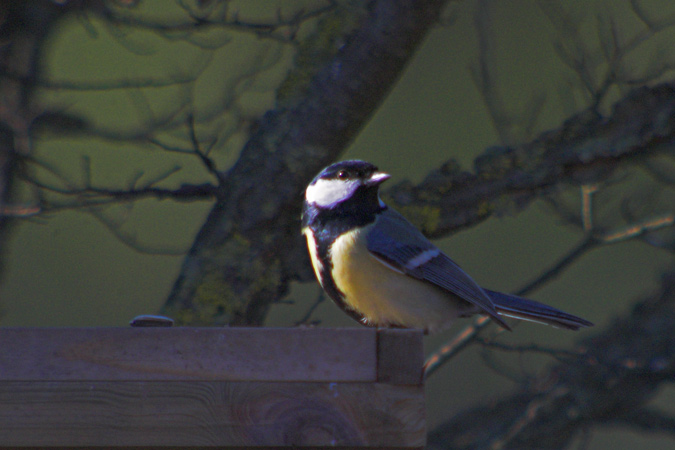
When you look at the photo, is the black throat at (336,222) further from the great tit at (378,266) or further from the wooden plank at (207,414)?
the wooden plank at (207,414)

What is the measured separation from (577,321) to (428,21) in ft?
2.78

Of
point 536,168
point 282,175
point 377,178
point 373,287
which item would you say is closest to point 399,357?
point 373,287

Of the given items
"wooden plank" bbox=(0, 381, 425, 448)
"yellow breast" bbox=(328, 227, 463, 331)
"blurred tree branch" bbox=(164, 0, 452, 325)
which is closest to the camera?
"wooden plank" bbox=(0, 381, 425, 448)

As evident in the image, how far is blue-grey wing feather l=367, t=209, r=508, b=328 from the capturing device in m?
1.22

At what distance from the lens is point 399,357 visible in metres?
0.82

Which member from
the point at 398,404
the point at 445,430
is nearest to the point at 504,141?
the point at 445,430

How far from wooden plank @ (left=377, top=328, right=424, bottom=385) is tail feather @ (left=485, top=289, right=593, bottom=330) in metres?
0.55

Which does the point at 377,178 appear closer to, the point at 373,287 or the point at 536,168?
the point at 373,287

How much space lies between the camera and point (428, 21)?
1663 millimetres

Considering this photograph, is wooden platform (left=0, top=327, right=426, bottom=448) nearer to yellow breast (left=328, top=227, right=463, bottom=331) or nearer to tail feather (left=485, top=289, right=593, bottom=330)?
yellow breast (left=328, top=227, right=463, bottom=331)

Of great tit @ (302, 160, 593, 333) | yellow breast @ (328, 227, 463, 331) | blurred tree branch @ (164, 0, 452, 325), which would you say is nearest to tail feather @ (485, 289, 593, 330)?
great tit @ (302, 160, 593, 333)

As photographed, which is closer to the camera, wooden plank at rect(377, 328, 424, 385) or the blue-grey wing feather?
wooden plank at rect(377, 328, 424, 385)

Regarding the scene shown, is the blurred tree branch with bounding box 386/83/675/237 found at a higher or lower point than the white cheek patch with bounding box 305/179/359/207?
higher

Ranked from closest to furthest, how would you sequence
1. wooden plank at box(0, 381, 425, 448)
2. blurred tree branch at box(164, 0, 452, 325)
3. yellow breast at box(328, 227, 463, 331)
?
wooden plank at box(0, 381, 425, 448) < yellow breast at box(328, 227, 463, 331) < blurred tree branch at box(164, 0, 452, 325)
